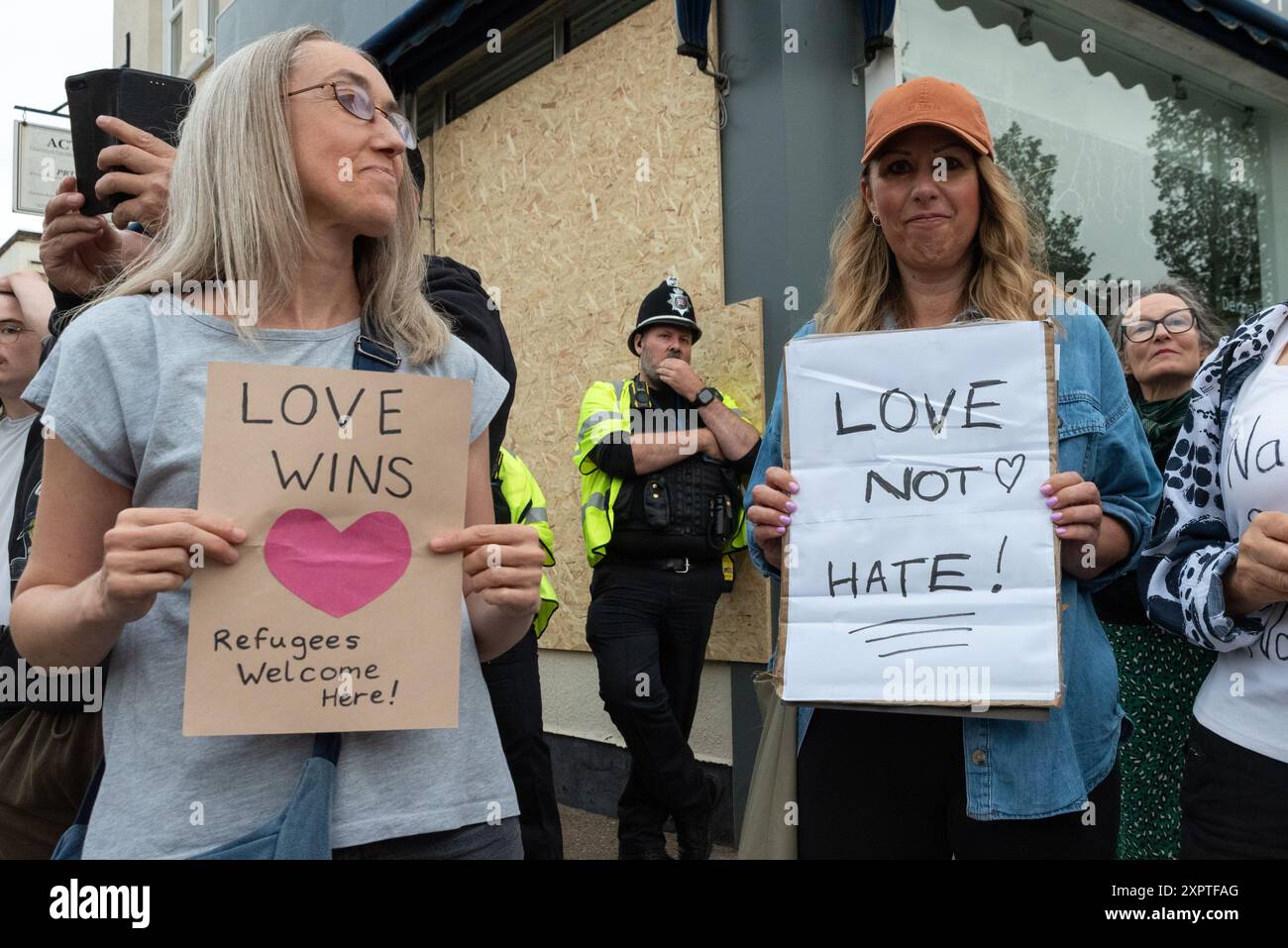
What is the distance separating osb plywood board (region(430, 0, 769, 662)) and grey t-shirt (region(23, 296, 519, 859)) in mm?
3786

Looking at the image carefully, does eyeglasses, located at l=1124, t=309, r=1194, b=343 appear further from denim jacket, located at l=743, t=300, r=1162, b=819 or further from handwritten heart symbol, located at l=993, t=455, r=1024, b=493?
handwritten heart symbol, located at l=993, t=455, r=1024, b=493

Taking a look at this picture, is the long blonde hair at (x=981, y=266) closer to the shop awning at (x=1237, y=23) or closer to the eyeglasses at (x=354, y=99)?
the eyeglasses at (x=354, y=99)

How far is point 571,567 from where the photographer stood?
6590 millimetres

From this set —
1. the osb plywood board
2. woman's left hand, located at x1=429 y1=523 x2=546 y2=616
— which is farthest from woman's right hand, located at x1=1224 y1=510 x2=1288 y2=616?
the osb plywood board

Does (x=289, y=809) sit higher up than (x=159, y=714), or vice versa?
(x=159, y=714)

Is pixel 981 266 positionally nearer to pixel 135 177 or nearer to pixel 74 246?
pixel 135 177

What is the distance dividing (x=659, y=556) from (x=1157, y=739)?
218 cm

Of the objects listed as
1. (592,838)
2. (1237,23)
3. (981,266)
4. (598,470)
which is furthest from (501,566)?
(1237,23)

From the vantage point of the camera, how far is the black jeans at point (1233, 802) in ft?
5.98

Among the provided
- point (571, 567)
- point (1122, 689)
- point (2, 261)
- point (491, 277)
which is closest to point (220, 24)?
point (491, 277)

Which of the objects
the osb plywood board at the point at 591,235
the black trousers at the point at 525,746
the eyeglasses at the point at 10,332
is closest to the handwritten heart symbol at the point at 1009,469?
the black trousers at the point at 525,746

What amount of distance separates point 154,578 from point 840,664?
3.83 ft

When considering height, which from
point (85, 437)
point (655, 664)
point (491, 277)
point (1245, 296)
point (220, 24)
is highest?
point (220, 24)

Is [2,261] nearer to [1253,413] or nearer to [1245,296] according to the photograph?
[1245,296]
